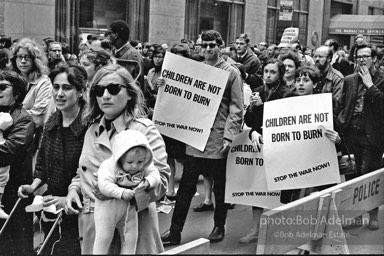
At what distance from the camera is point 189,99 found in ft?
22.8

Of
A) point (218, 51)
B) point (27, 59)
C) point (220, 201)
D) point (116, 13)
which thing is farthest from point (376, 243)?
point (116, 13)

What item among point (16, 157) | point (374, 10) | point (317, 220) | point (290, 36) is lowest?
point (317, 220)

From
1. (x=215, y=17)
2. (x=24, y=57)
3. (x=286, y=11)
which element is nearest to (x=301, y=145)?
(x=24, y=57)

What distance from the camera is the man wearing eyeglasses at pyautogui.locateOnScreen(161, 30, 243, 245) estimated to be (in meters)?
6.68

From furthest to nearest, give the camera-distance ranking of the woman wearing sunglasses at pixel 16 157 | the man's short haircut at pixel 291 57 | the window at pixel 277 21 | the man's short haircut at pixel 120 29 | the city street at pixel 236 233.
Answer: the window at pixel 277 21
the man's short haircut at pixel 120 29
the man's short haircut at pixel 291 57
the city street at pixel 236 233
the woman wearing sunglasses at pixel 16 157

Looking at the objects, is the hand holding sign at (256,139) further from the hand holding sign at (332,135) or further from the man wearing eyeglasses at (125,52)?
the man wearing eyeglasses at (125,52)

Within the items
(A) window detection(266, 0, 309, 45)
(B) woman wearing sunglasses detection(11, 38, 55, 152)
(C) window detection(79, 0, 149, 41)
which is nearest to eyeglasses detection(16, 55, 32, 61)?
(B) woman wearing sunglasses detection(11, 38, 55, 152)

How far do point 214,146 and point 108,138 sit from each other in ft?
9.04

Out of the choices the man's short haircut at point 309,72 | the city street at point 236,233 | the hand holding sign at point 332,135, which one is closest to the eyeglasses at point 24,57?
the city street at point 236,233

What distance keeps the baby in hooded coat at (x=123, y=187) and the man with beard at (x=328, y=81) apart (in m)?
4.01

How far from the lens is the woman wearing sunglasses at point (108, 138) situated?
13.4 ft

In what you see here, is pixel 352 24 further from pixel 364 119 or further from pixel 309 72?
pixel 309 72

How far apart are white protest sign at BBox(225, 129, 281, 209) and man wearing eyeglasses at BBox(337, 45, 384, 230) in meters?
1.22

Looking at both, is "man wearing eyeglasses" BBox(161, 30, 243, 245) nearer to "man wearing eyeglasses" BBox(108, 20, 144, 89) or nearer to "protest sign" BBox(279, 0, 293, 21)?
"man wearing eyeglasses" BBox(108, 20, 144, 89)
